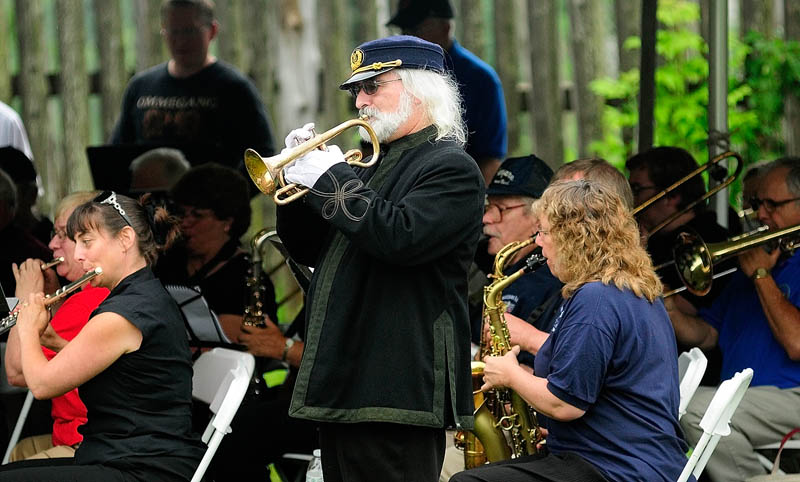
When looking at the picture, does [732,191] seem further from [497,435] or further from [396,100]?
[396,100]

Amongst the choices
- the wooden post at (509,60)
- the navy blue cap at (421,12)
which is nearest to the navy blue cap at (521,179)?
the navy blue cap at (421,12)

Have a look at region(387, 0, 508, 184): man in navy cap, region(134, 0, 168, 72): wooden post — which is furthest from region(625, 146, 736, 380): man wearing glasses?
region(134, 0, 168, 72): wooden post

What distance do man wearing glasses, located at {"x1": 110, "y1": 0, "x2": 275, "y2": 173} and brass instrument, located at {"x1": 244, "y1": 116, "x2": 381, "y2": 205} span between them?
325 cm

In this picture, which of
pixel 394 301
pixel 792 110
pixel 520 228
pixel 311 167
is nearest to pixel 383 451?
pixel 394 301

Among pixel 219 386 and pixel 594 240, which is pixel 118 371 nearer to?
pixel 219 386

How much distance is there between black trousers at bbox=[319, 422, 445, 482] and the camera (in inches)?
109

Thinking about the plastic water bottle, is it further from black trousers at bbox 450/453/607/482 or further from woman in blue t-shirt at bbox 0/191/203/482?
black trousers at bbox 450/453/607/482

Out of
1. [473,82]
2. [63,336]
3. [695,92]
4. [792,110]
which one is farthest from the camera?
[695,92]

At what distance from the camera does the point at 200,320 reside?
4078mm

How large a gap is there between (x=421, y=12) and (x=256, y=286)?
208cm

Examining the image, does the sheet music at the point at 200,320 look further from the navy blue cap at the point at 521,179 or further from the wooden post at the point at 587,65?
the wooden post at the point at 587,65

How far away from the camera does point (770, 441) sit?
13.0ft

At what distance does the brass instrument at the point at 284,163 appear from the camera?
2789 mm

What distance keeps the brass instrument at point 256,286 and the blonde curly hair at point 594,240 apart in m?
1.41
